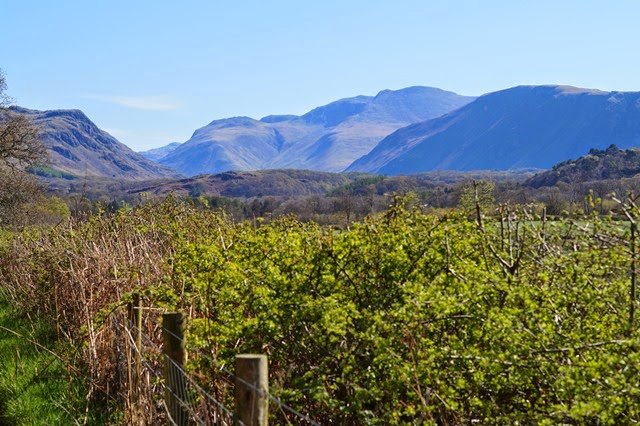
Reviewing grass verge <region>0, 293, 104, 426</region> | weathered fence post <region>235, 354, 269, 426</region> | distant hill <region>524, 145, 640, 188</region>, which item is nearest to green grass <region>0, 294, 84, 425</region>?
grass verge <region>0, 293, 104, 426</region>

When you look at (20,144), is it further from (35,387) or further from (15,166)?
(35,387)

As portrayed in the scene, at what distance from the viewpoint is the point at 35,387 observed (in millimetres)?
7355

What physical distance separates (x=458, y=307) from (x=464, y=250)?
123 cm

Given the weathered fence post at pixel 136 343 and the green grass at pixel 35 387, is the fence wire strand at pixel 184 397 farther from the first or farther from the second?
the green grass at pixel 35 387

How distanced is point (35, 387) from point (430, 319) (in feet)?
17.8

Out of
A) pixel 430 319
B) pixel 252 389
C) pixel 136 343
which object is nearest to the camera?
pixel 252 389

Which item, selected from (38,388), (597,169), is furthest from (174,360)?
(597,169)

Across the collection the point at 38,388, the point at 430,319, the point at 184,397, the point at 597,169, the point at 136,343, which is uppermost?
the point at 597,169

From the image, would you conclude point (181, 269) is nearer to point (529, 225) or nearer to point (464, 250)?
point (464, 250)

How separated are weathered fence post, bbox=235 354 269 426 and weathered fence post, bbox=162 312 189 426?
4.87 feet

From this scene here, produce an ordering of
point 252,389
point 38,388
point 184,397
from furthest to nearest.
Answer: point 38,388 → point 184,397 → point 252,389

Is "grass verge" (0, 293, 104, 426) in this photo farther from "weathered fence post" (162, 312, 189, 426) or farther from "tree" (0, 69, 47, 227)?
"tree" (0, 69, 47, 227)

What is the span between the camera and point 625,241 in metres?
4.29

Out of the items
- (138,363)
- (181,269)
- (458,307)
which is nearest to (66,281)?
(181,269)
